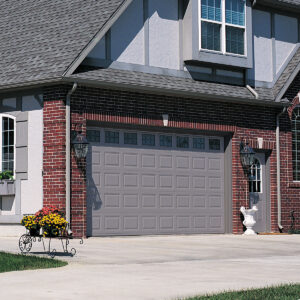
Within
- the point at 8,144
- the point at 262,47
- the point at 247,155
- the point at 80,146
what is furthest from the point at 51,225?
the point at 262,47

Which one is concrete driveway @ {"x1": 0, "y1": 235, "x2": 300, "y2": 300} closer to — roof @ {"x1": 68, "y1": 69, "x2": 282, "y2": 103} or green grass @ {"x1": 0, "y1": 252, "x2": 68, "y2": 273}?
green grass @ {"x1": 0, "y1": 252, "x2": 68, "y2": 273}

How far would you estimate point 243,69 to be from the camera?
85.5 ft

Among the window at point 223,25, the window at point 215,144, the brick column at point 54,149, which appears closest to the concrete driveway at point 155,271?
the brick column at point 54,149

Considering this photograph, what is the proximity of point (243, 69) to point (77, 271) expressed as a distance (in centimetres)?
1443

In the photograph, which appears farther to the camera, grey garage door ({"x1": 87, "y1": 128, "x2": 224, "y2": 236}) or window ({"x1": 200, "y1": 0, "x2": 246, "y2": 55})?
window ({"x1": 200, "y1": 0, "x2": 246, "y2": 55})

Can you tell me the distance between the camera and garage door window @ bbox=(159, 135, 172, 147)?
78.1 ft

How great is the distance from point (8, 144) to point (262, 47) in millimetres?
9175

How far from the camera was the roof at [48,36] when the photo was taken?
21.7m

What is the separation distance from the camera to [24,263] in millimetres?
13914

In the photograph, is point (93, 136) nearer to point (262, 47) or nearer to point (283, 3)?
point (262, 47)

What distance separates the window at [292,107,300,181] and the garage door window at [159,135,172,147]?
5132 millimetres

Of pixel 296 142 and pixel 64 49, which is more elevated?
pixel 64 49

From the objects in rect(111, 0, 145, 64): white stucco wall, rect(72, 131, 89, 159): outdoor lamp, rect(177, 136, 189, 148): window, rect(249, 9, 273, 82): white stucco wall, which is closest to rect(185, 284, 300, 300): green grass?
rect(72, 131, 89, 159): outdoor lamp

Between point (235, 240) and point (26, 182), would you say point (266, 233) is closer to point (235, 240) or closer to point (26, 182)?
point (235, 240)
